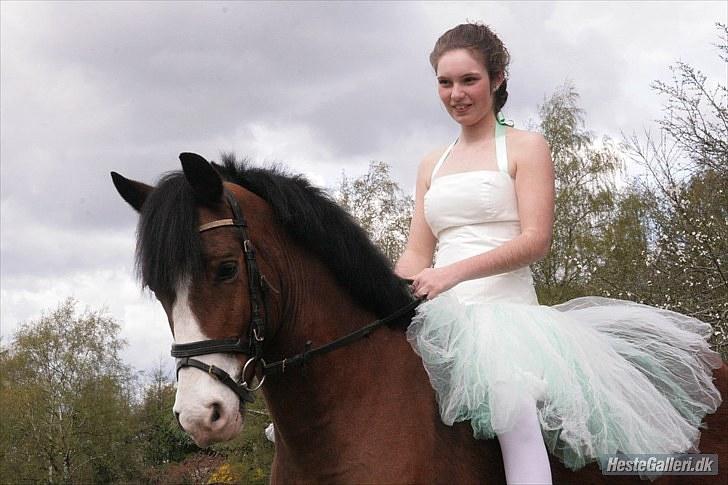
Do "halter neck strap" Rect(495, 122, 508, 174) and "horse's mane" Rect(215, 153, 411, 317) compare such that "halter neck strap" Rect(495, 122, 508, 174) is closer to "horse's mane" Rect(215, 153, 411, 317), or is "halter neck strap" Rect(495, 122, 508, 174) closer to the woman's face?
the woman's face

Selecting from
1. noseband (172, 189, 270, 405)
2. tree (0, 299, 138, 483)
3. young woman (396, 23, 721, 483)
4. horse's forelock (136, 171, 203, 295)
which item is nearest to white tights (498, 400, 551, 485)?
young woman (396, 23, 721, 483)

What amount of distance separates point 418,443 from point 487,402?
0.38 meters

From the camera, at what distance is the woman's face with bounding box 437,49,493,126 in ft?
13.9

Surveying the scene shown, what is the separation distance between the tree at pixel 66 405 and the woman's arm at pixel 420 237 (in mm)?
42811

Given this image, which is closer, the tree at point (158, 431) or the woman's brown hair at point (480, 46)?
the woman's brown hair at point (480, 46)

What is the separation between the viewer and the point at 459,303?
12.6 feet

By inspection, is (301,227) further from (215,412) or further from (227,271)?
(215,412)

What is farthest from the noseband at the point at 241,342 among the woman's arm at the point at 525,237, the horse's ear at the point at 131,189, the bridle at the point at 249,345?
the woman's arm at the point at 525,237

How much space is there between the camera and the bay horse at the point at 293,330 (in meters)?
3.13

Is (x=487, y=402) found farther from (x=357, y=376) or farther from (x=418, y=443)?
(x=357, y=376)

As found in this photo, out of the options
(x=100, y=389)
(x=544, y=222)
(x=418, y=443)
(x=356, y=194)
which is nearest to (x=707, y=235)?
(x=544, y=222)

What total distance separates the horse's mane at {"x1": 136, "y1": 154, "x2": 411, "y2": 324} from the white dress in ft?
0.88

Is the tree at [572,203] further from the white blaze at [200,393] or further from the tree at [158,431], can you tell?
the tree at [158,431]

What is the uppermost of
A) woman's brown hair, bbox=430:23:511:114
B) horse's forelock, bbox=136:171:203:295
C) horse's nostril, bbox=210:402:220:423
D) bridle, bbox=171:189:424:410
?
woman's brown hair, bbox=430:23:511:114
